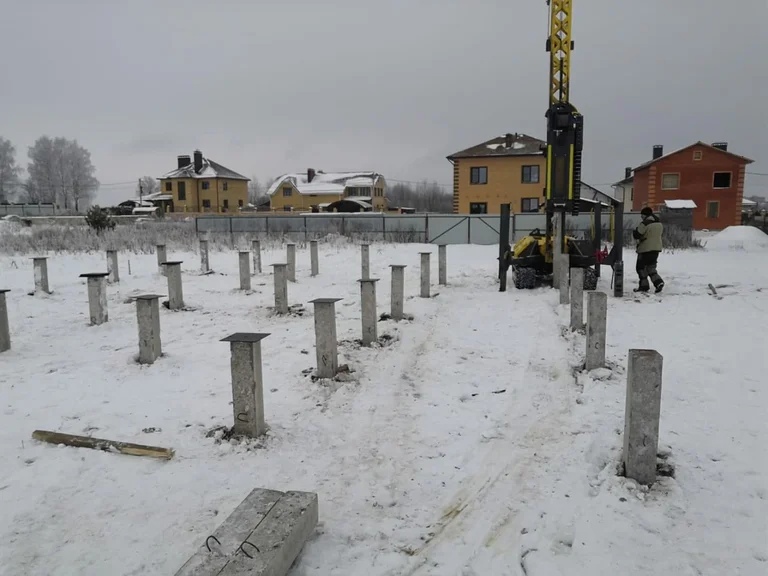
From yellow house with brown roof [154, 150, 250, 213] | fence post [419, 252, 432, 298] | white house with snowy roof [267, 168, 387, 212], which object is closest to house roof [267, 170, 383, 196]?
white house with snowy roof [267, 168, 387, 212]

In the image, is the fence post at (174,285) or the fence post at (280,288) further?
the fence post at (174,285)

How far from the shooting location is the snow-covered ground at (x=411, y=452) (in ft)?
9.88

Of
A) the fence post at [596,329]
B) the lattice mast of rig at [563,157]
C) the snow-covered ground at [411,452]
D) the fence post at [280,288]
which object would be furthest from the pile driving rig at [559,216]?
the fence post at [596,329]

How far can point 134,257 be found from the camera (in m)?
17.4

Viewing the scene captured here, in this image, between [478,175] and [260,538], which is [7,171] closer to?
[478,175]

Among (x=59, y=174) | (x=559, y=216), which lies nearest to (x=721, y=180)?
(x=559, y=216)

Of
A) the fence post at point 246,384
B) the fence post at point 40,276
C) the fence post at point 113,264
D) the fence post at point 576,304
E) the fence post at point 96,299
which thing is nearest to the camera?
the fence post at point 246,384

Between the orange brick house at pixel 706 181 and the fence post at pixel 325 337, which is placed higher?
the orange brick house at pixel 706 181

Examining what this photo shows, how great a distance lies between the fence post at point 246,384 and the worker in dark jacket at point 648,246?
27.9 feet

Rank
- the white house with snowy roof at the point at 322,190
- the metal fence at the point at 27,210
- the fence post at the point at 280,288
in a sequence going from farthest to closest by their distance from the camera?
the white house with snowy roof at the point at 322,190
the metal fence at the point at 27,210
the fence post at the point at 280,288

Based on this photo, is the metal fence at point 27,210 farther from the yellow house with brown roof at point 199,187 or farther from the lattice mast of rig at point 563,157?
the lattice mast of rig at point 563,157

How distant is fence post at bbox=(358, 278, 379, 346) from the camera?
6.98 metres

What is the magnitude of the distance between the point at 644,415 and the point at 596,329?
7.68ft

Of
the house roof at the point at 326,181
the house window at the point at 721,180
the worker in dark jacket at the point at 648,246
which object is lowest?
the worker in dark jacket at the point at 648,246
